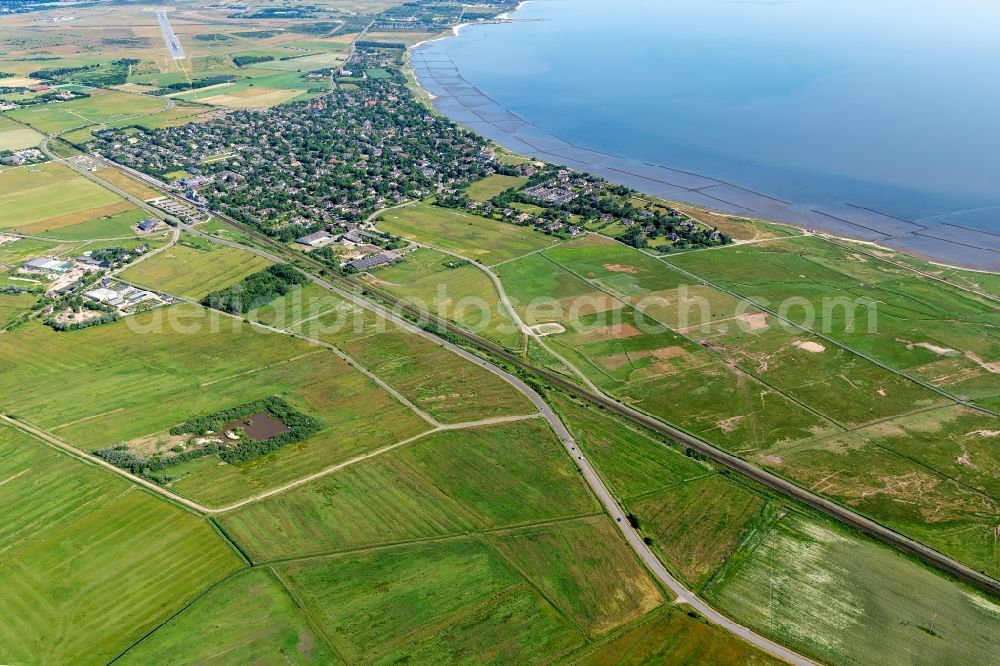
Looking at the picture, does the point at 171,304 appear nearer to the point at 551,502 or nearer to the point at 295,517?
the point at 295,517

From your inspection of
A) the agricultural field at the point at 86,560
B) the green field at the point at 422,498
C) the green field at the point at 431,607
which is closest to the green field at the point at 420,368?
the green field at the point at 422,498

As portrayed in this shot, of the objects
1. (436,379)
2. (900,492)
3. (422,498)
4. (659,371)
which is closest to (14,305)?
(436,379)

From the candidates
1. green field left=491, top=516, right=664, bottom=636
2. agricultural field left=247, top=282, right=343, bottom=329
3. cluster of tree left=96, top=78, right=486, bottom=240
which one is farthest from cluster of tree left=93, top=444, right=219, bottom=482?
cluster of tree left=96, top=78, right=486, bottom=240

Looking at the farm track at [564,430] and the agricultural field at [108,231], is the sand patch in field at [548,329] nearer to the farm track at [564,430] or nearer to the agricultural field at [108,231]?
the farm track at [564,430]

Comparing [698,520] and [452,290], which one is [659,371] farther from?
[452,290]

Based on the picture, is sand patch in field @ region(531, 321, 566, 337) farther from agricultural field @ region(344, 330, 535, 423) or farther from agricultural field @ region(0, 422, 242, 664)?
agricultural field @ region(0, 422, 242, 664)

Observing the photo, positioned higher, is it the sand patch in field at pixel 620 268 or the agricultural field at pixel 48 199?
the sand patch in field at pixel 620 268

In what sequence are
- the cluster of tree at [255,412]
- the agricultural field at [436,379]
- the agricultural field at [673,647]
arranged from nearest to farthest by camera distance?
the agricultural field at [673,647] < the cluster of tree at [255,412] < the agricultural field at [436,379]
